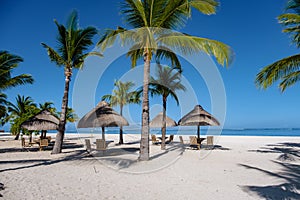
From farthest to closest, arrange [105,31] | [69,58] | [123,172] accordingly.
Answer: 1. [69,58]
2. [105,31]
3. [123,172]

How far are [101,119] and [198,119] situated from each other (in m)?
6.13

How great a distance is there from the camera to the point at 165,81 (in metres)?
12.6

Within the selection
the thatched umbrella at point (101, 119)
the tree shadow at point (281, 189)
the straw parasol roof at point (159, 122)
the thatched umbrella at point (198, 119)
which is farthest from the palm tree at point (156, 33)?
the straw parasol roof at point (159, 122)

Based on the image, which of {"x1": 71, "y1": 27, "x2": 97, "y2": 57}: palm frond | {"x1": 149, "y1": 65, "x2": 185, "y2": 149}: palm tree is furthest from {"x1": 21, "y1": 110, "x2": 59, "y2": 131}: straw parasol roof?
{"x1": 149, "y1": 65, "x2": 185, "y2": 149}: palm tree

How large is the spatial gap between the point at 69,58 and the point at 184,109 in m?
8.34

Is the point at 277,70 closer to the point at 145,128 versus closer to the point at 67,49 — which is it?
the point at 145,128

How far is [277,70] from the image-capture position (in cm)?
822

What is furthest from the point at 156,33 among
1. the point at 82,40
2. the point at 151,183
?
the point at 151,183

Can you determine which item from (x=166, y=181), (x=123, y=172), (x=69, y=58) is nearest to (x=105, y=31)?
(x=69, y=58)

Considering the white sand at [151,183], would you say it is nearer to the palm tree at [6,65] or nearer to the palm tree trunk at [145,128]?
the palm tree trunk at [145,128]

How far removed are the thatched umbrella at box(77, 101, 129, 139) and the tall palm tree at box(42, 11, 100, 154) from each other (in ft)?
6.91

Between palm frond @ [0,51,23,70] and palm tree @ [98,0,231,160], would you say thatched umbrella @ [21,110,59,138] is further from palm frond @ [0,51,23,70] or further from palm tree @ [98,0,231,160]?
palm tree @ [98,0,231,160]

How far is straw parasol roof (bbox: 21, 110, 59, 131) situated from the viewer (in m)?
12.7

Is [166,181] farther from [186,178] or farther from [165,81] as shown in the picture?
[165,81]
